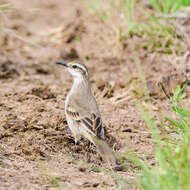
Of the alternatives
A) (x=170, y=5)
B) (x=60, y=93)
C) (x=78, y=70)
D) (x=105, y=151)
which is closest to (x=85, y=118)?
(x=105, y=151)

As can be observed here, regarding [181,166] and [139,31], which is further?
[139,31]

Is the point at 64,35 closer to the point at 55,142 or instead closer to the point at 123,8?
the point at 123,8

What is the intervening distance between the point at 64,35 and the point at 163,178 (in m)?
6.72

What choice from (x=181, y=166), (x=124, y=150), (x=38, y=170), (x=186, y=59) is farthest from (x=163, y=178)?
(x=186, y=59)

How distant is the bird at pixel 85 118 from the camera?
4.79 meters

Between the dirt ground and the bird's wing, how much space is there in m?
0.36

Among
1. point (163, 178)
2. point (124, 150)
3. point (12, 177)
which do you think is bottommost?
point (124, 150)

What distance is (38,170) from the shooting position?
4.49 m

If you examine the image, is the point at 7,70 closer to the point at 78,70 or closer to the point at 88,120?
the point at 78,70

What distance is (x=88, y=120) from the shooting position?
16.9 ft

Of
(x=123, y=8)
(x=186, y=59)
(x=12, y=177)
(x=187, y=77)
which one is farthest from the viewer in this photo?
(x=123, y=8)

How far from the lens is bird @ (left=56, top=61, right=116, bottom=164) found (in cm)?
479

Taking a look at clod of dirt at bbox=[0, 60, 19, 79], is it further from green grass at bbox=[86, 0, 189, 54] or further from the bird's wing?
the bird's wing

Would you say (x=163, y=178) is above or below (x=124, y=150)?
above
